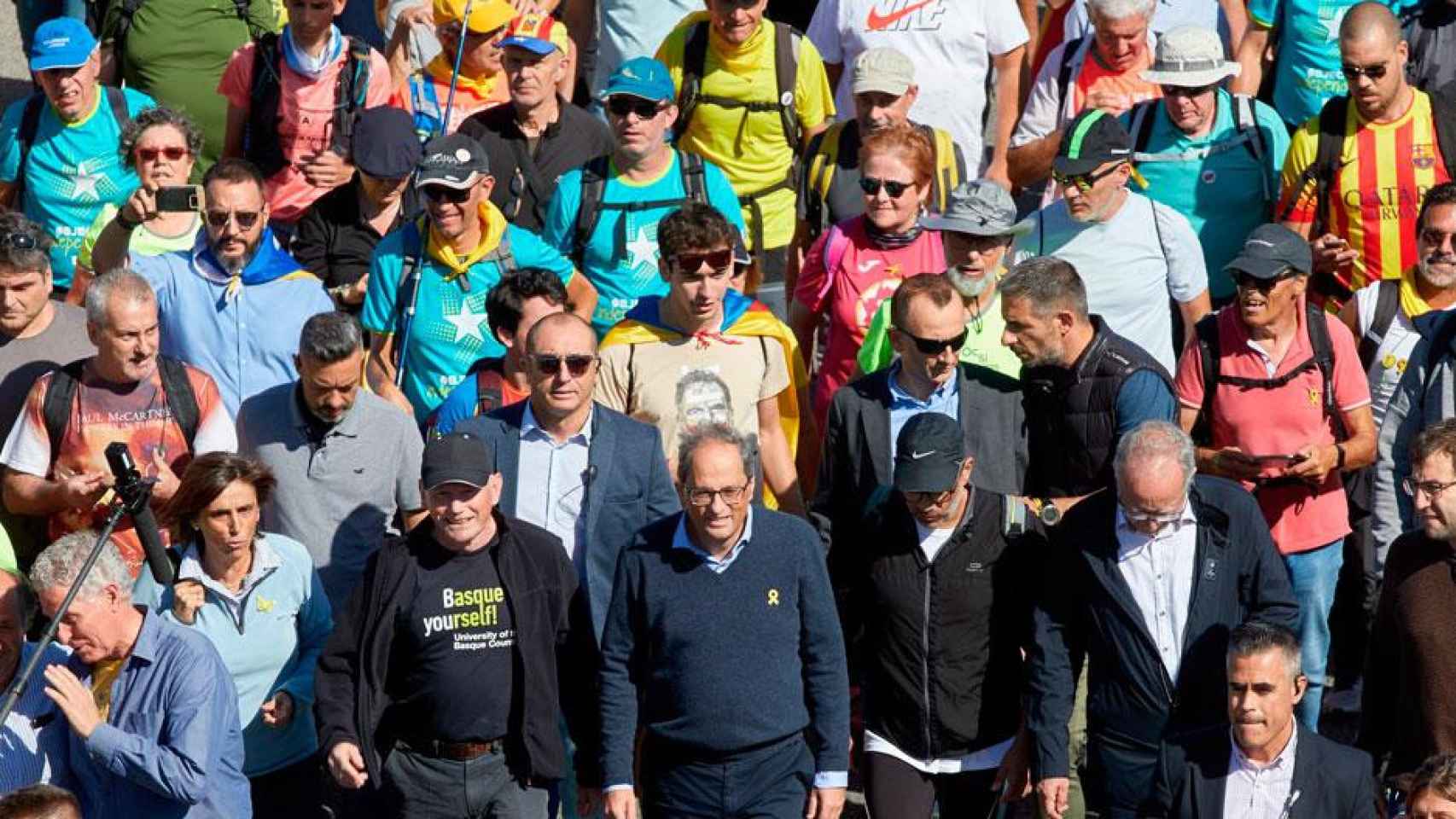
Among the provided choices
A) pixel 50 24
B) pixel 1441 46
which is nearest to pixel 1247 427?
pixel 1441 46

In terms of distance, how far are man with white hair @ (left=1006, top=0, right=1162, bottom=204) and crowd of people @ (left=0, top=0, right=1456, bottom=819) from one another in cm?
3

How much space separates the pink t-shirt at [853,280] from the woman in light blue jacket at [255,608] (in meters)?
2.36

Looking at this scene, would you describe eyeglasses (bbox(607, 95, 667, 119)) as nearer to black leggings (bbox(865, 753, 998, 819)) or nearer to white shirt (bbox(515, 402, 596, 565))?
white shirt (bbox(515, 402, 596, 565))

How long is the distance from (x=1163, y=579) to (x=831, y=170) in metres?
3.22

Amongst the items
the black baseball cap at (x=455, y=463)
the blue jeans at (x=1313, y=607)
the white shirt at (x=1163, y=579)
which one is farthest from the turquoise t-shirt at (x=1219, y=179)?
the black baseball cap at (x=455, y=463)

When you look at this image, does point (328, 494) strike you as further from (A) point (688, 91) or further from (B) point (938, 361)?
(A) point (688, 91)

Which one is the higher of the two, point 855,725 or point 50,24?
point 50,24

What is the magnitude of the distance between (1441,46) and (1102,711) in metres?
4.61

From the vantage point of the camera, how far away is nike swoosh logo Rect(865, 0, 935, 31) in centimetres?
1143

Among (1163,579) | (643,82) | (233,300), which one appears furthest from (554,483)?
(643,82)

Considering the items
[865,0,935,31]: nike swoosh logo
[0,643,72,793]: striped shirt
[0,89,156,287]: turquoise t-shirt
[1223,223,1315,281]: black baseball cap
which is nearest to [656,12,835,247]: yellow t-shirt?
[865,0,935,31]: nike swoosh logo

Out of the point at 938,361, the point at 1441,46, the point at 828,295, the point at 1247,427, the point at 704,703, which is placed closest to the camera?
the point at 704,703

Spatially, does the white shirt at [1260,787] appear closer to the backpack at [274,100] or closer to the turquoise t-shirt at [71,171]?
the backpack at [274,100]

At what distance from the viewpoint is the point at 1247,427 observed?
8.98 metres
